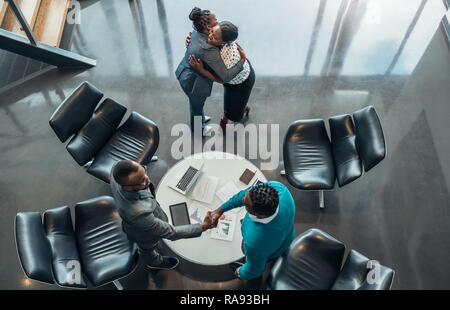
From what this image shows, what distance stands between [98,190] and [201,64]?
1.93 m

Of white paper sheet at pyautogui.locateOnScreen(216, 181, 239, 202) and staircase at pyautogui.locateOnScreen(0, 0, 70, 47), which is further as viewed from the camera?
staircase at pyautogui.locateOnScreen(0, 0, 70, 47)

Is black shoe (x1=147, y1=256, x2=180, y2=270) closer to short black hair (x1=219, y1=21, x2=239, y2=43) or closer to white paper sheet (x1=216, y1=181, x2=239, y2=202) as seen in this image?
white paper sheet (x1=216, y1=181, x2=239, y2=202)

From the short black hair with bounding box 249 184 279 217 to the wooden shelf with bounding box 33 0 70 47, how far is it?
3.89 metres

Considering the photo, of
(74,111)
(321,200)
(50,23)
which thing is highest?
(50,23)

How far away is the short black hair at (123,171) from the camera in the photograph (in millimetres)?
2131

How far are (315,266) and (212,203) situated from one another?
3.45 feet

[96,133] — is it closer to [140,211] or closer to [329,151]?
[140,211]

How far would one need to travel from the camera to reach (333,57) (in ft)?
14.8

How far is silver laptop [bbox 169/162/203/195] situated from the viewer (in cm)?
293

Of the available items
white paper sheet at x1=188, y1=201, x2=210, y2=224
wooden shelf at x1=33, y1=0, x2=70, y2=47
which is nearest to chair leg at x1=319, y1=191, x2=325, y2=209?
white paper sheet at x1=188, y1=201, x2=210, y2=224

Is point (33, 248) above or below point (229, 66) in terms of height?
below

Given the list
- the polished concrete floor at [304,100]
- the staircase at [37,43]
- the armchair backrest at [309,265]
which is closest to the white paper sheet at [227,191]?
the armchair backrest at [309,265]

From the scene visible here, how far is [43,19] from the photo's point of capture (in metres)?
4.39

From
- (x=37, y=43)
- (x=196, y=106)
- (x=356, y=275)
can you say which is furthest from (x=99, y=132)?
(x=356, y=275)
